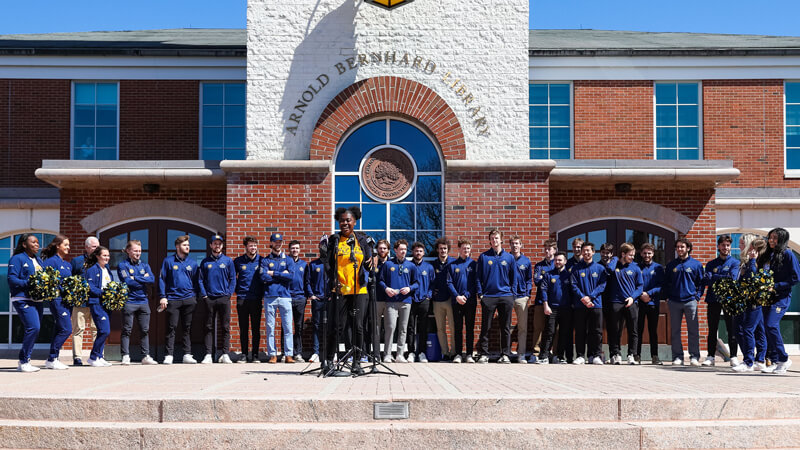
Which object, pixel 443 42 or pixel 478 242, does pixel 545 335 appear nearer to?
pixel 478 242

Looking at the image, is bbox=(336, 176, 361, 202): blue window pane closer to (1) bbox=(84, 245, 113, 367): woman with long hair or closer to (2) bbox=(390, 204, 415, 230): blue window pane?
(2) bbox=(390, 204, 415, 230): blue window pane

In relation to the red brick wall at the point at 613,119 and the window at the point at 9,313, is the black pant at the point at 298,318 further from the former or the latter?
the red brick wall at the point at 613,119

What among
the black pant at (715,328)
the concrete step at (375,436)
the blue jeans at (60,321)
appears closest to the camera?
the concrete step at (375,436)

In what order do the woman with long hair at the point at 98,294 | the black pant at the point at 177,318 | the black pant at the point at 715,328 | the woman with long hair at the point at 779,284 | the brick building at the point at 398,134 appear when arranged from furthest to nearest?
the brick building at the point at 398,134
the black pant at the point at 177,318
the black pant at the point at 715,328
the woman with long hair at the point at 98,294
the woman with long hair at the point at 779,284

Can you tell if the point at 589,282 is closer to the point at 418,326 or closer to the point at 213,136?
the point at 418,326

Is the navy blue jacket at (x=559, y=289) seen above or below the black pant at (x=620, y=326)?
above

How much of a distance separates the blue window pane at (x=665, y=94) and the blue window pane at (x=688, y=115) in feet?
0.84

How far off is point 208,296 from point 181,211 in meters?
2.62

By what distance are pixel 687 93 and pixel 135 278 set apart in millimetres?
11896

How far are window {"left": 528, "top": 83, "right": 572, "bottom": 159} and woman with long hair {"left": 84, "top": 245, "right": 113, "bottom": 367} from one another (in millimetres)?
9123

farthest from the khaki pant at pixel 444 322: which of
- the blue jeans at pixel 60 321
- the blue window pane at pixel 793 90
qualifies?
the blue window pane at pixel 793 90

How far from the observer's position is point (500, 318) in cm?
1270

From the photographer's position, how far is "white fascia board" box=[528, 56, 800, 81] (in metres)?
17.4

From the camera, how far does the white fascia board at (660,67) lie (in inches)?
684
